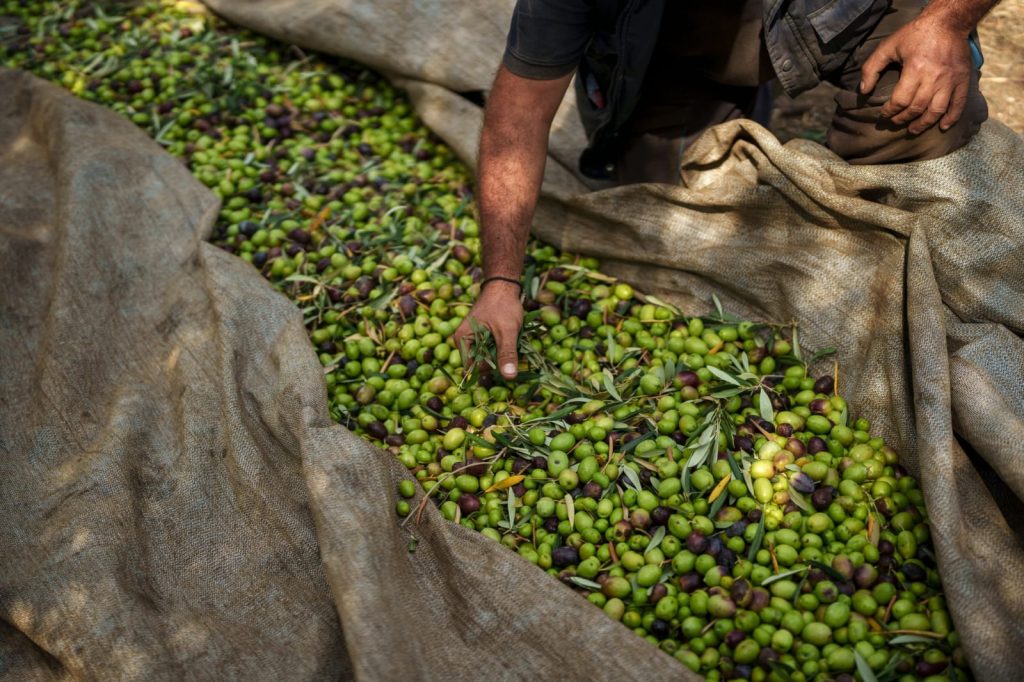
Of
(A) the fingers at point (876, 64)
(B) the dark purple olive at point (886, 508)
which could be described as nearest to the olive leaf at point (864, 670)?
(B) the dark purple olive at point (886, 508)

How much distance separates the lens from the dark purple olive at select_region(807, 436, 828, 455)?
112 inches

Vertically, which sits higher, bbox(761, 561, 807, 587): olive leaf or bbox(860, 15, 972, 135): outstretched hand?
bbox(860, 15, 972, 135): outstretched hand

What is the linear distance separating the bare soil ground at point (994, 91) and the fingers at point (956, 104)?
5.01 feet

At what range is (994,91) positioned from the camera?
444 cm

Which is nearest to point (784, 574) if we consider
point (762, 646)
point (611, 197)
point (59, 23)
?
point (762, 646)

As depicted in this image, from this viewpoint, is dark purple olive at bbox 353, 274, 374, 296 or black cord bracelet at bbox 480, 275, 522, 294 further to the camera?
dark purple olive at bbox 353, 274, 374, 296

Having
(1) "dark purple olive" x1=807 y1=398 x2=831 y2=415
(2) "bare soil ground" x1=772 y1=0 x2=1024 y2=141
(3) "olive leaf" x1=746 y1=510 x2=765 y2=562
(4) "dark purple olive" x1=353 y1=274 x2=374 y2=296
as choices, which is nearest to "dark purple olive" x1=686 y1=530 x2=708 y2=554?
(3) "olive leaf" x1=746 y1=510 x2=765 y2=562

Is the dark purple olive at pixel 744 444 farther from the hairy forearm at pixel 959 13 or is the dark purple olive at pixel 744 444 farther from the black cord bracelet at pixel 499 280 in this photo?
the hairy forearm at pixel 959 13

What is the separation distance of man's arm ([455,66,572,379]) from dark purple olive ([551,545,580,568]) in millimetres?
856

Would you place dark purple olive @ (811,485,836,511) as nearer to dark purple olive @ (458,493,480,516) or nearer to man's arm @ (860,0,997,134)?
dark purple olive @ (458,493,480,516)

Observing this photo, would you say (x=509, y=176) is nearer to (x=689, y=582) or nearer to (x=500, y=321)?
(x=500, y=321)

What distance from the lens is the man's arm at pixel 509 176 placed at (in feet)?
10.4

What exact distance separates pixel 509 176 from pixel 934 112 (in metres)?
1.48

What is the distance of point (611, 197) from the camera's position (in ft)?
11.3
